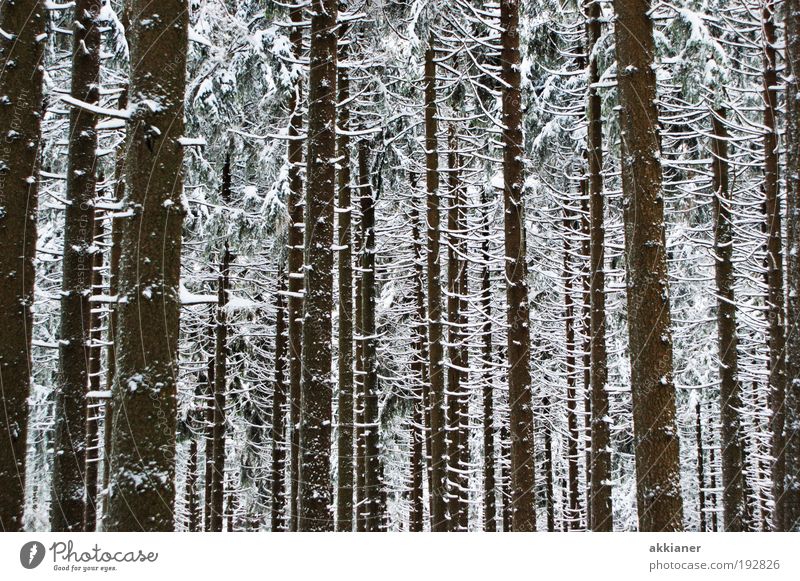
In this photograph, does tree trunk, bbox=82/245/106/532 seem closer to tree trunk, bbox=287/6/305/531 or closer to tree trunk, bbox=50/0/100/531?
tree trunk, bbox=50/0/100/531

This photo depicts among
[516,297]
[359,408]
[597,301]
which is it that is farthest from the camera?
[359,408]

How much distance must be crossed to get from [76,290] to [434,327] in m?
6.16

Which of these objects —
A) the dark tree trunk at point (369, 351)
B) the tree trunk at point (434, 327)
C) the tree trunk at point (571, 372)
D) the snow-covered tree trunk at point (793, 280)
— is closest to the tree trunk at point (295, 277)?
the dark tree trunk at point (369, 351)

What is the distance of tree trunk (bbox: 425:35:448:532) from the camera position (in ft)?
36.5

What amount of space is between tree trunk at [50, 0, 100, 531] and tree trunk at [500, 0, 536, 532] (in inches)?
254

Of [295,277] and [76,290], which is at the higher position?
[295,277]

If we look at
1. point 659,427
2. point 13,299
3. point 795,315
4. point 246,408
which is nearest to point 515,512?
point 659,427

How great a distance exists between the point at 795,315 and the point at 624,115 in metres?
2.86

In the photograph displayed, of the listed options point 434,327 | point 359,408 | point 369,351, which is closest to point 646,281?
point 434,327

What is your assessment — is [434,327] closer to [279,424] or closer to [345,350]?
[345,350]

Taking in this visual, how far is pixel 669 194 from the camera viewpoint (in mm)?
14039

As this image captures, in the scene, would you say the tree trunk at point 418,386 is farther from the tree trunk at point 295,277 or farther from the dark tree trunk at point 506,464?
the tree trunk at point 295,277

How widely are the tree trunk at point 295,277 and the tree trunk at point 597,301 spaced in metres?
5.26

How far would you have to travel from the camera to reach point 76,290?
9250mm
